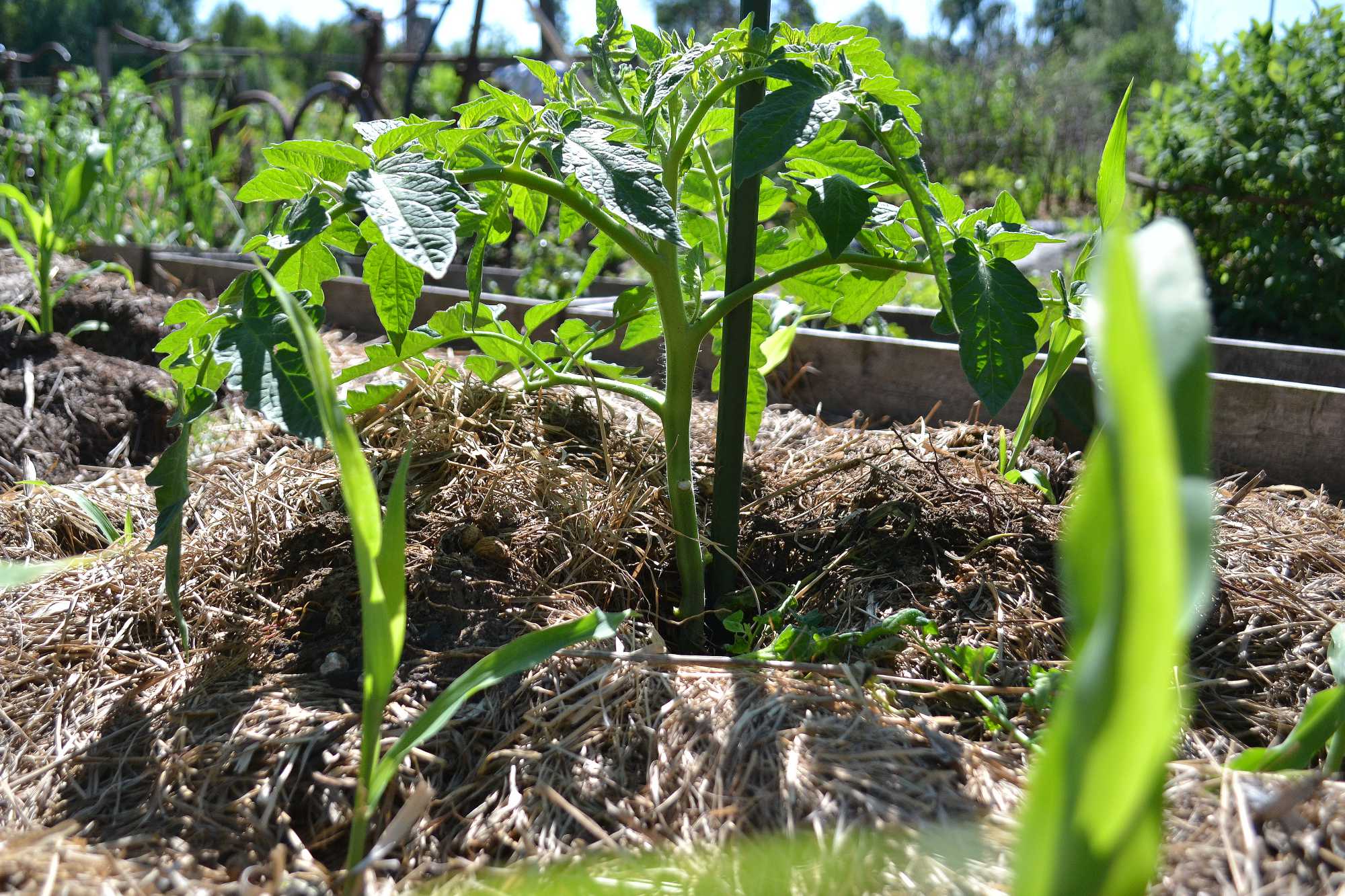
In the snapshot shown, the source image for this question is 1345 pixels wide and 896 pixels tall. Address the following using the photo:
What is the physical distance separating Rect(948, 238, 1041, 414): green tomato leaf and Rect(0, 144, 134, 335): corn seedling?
2.19 m

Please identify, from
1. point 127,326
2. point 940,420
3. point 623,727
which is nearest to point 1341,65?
point 940,420

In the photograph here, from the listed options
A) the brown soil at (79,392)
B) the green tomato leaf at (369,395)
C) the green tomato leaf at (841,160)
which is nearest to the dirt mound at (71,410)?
the brown soil at (79,392)

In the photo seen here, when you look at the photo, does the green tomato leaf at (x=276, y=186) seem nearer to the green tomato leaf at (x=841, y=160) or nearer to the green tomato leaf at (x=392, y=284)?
the green tomato leaf at (x=392, y=284)

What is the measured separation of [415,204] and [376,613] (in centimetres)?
44

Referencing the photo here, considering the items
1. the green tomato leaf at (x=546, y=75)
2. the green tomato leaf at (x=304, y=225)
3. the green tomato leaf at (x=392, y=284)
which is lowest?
the green tomato leaf at (x=392, y=284)

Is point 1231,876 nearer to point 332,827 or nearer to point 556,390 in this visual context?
point 332,827

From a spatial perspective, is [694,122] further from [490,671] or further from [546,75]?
[490,671]

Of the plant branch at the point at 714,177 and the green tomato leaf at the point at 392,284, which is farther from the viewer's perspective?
the plant branch at the point at 714,177

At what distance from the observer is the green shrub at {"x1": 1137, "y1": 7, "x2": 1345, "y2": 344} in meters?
3.08

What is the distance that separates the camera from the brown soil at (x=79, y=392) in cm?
203

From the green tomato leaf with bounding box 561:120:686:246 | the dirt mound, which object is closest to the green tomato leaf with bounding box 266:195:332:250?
the green tomato leaf with bounding box 561:120:686:246

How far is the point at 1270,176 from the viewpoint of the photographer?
10.4ft

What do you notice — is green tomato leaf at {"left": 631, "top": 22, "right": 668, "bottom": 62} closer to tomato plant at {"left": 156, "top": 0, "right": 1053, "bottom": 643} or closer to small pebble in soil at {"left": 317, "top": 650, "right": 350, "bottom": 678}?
tomato plant at {"left": 156, "top": 0, "right": 1053, "bottom": 643}

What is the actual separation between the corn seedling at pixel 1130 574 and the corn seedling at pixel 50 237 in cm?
247
